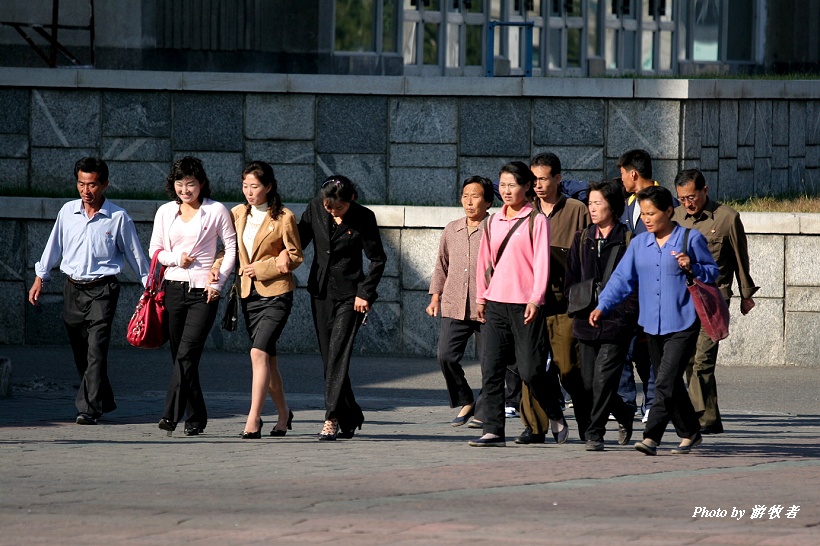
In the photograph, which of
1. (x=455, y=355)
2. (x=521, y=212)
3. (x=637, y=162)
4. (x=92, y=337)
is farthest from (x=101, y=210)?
(x=637, y=162)

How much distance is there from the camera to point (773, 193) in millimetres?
17422

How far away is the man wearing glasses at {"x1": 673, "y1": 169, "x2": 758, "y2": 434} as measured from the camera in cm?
970

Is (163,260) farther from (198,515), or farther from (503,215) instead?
(198,515)

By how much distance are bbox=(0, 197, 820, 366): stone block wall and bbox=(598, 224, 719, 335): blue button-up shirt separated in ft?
15.7

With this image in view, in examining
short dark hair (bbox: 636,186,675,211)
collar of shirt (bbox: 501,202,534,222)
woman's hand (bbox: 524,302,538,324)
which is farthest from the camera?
collar of shirt (bbox: 501,202,534,222)

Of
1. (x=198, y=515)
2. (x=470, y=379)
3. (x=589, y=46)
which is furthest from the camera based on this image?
(x=589, y=46)

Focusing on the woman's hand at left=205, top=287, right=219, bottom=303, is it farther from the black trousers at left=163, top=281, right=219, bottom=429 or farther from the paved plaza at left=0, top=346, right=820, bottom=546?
the paved plaza at left=0, top=346, right=820, bottom=546

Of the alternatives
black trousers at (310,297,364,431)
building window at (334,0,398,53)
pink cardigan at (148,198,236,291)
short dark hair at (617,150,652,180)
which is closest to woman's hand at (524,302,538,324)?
black trousers at (310,297,364,431)

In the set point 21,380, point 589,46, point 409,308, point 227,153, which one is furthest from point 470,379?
point 589,46

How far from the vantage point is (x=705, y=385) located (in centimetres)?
969

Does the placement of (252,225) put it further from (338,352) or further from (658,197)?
(658,197)

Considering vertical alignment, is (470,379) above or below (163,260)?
below

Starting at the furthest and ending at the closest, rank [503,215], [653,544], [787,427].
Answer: [787,427] < [503,215] < [653,544]

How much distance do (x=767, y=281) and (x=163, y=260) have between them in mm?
6234
